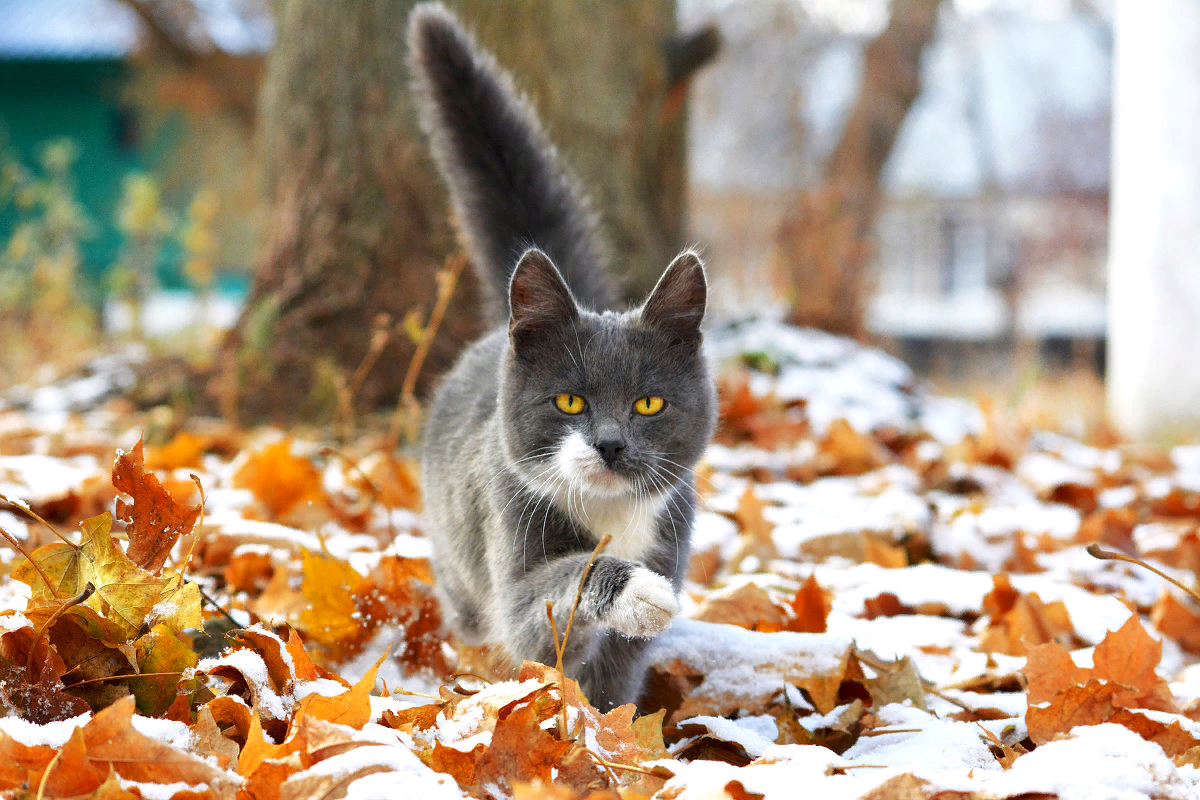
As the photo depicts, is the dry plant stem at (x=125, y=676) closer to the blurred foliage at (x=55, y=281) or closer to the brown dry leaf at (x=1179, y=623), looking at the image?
the brown dry leaf at (x=1179, y=623)

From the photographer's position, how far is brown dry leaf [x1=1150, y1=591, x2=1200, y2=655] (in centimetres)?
208

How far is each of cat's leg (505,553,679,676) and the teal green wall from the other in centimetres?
1402

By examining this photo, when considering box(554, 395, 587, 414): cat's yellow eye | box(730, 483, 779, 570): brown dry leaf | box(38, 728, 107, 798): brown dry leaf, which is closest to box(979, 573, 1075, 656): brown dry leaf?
box(730, 483, 779, 570): brown dry leaf

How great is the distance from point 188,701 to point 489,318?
150cm

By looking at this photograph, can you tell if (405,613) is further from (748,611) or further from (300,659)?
(748,611)

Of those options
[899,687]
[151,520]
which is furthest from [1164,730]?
[151,520]

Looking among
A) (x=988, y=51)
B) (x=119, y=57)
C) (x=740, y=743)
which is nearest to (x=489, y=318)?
(x=740, y=743)

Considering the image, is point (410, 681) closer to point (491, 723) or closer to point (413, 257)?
point (491, 723)

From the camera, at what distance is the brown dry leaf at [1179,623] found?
2.08 m

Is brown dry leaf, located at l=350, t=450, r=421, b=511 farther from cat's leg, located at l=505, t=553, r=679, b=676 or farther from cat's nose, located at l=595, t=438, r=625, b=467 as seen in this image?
cat's nose, located at l=595, t=438, r=625, b=467

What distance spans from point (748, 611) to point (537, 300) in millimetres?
779

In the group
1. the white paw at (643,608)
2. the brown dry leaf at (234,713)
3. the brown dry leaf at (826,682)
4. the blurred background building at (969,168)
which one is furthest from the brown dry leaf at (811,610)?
the blurred background building at (969,168)

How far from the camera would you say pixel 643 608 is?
4.39 feet

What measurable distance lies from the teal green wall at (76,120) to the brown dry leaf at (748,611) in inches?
549
